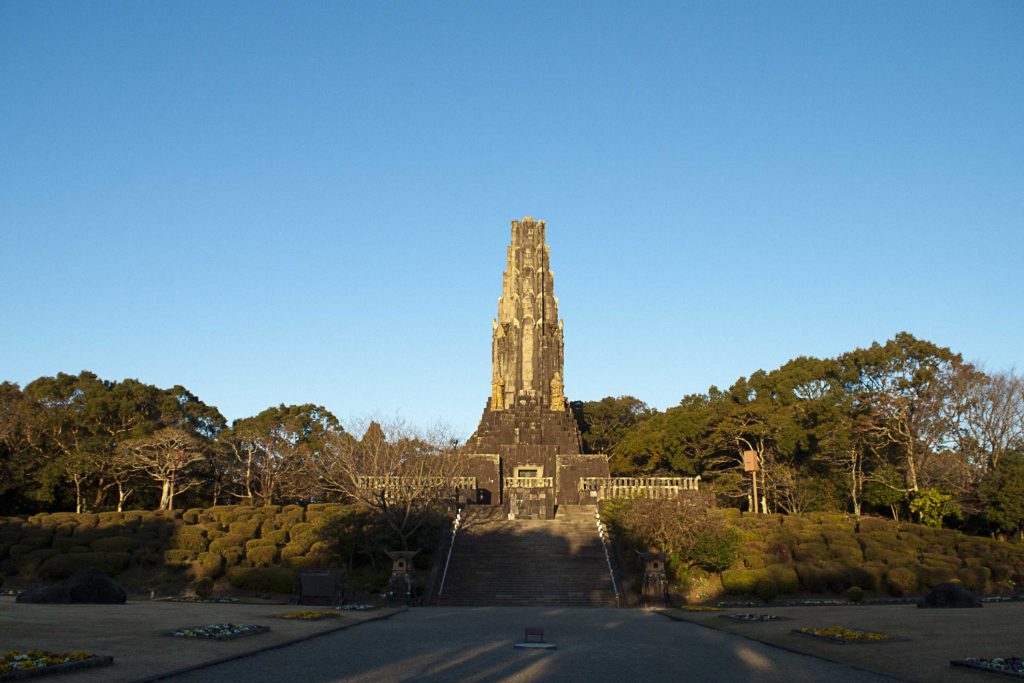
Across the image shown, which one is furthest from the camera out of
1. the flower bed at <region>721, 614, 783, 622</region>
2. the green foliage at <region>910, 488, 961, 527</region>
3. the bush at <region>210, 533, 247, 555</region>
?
the green foliage at <region>910, 488, 961, 527</region>

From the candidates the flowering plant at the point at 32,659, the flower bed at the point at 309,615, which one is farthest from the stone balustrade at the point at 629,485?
the flowering plant at the point at 32,659

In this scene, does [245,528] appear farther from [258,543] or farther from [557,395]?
[557,395]

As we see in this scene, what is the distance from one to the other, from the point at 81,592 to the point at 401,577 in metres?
9.63

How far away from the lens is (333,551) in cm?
3084

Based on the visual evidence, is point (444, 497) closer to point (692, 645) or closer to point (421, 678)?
point (692, 645)

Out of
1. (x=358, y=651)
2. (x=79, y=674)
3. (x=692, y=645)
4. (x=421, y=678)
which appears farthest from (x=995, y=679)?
(x=79, y=674)

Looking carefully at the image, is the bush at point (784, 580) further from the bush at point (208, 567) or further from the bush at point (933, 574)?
the bush at point (208, 567)

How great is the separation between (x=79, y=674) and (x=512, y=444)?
4283cm

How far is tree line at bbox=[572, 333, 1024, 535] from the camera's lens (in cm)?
3900

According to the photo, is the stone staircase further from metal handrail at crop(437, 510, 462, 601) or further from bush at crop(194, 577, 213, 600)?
bush at crop(194, 577, 213, 600)

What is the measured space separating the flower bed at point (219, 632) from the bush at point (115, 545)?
59.8 ft

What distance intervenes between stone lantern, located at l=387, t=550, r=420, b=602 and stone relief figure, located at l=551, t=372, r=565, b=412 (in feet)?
101

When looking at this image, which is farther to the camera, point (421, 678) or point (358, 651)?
point (358, 651)

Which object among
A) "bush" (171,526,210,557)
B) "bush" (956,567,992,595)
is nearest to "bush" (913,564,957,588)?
"bush" (956,567,992,595)
